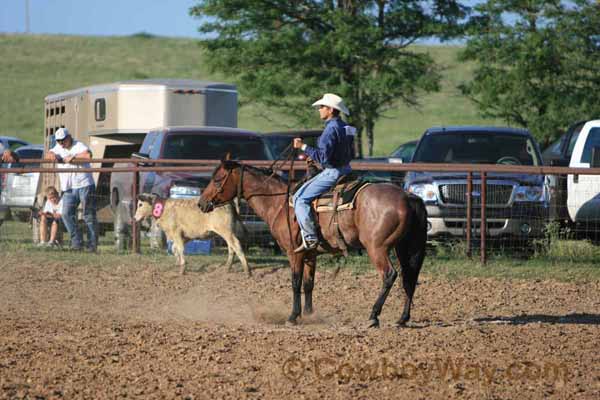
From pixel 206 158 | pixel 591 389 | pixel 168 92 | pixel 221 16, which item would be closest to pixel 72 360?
pixel 591 389

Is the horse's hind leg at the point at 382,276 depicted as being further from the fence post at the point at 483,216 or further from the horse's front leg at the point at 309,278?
the fence post at the point at 483,216

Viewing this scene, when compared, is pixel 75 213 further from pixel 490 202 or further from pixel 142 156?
pixel 490 202

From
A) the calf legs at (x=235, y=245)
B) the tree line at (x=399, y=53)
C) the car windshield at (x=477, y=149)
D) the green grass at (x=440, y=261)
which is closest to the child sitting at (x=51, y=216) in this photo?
the green grass at (x=440, y=261)

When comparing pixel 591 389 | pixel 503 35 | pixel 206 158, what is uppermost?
pixel 503 35

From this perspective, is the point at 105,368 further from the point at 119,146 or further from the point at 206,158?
the point at 119,146

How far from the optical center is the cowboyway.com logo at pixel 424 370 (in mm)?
7684

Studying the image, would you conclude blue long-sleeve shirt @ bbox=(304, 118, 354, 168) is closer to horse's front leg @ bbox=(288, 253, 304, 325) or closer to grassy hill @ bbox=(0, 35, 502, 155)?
horse's front leg @ bbox=(288, 253, 304, 325)

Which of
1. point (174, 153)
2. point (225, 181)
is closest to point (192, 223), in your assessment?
point (174, 153)

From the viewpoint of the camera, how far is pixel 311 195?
417 inches

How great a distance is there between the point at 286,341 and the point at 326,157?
6.90 ft

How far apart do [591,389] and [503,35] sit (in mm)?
22942

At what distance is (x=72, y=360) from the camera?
26.9 ft

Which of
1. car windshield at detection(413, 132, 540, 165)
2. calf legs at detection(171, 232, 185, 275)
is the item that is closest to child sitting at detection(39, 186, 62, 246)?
calf legs at detection(171, 232, 185, 275)

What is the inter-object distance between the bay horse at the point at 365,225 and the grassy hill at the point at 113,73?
3599cm
